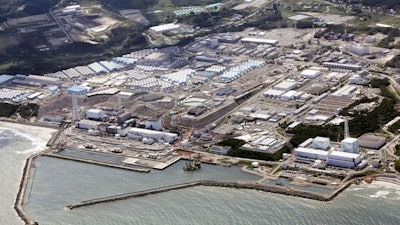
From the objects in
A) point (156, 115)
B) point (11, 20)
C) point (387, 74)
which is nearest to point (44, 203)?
point (156, 115)

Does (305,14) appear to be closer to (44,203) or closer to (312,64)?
(312,64)

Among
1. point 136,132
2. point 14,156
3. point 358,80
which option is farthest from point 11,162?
point 358,80

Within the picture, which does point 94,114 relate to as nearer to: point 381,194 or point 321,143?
point 321,143

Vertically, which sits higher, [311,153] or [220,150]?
[311,153]

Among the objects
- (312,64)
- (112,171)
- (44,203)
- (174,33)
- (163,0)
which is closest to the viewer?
(44,203)

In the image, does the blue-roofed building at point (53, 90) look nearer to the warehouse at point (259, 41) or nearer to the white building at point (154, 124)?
the white building at point (154, 124)

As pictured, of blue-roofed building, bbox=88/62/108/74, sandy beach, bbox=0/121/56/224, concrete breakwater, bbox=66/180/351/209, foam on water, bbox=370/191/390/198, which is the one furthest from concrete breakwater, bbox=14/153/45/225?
blue-roofed building, bbox=88/62/108/74
